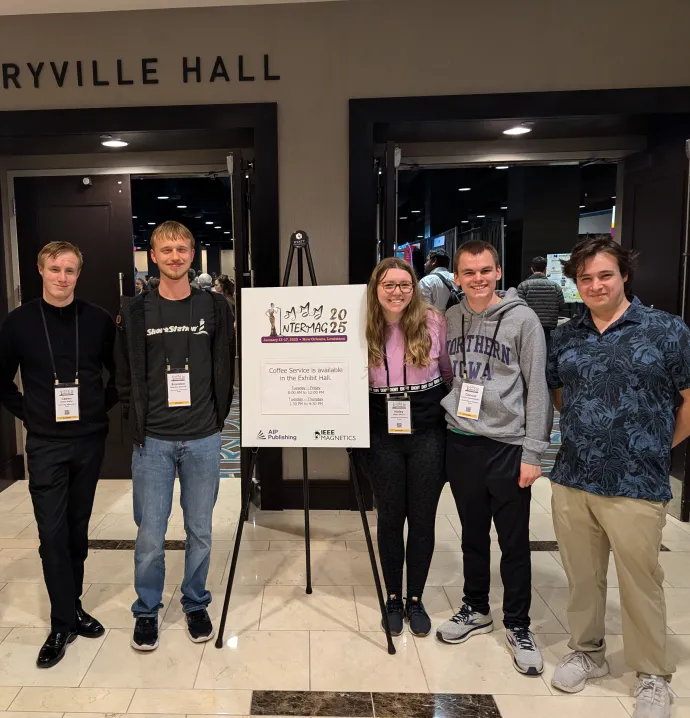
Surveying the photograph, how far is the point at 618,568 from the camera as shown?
6.38 feet

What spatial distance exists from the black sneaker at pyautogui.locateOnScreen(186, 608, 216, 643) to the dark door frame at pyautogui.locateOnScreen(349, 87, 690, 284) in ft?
7.42

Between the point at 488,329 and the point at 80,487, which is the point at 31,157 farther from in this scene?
the point at 488,329

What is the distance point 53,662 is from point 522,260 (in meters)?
8.02

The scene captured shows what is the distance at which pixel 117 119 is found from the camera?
3.49 m

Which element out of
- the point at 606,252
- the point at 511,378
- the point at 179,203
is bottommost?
the point at 511,378

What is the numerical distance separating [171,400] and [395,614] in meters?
1.26

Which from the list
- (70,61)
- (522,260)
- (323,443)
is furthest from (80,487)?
(522,260)

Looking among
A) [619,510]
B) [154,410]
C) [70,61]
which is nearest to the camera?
[619,510]

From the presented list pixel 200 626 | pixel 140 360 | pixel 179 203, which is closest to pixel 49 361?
pixel 140 360

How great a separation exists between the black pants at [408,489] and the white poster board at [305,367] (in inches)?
5.3

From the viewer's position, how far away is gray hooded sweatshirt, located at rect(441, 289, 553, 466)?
81.4 inches

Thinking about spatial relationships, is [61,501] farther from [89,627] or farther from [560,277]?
[560,277]

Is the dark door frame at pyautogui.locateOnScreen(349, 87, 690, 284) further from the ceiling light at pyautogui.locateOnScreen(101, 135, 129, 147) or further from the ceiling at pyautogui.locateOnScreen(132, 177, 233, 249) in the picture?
the ceiling at pyautogui.locateOnScreen(132, 177, 233, 249)

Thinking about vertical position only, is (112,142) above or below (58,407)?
above
